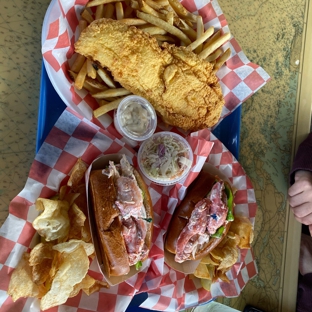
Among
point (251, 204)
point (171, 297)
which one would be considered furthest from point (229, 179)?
point (171, 297)

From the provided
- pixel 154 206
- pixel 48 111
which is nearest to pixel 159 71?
pixel 48 111

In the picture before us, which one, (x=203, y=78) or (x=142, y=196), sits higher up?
(x=203, y=78)

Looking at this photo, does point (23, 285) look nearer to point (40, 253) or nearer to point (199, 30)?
point (40, 253)

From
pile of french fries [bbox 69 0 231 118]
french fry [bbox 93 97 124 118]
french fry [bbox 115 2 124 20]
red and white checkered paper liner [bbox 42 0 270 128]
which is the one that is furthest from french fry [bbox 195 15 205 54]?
french fry [bbox 93 97 124 118]

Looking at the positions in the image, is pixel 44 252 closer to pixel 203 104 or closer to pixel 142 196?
pixel 142 196

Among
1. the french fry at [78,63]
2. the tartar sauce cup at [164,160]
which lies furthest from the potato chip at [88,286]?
the french fry at [78,63]

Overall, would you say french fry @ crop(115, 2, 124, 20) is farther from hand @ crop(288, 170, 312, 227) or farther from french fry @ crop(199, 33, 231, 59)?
hand @ crop(288, 170, 312, 227)

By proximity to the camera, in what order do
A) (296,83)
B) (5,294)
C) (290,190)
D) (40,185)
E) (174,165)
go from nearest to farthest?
(5,294) → (40,185) → (174,165) → (290,190) → (296,83)
